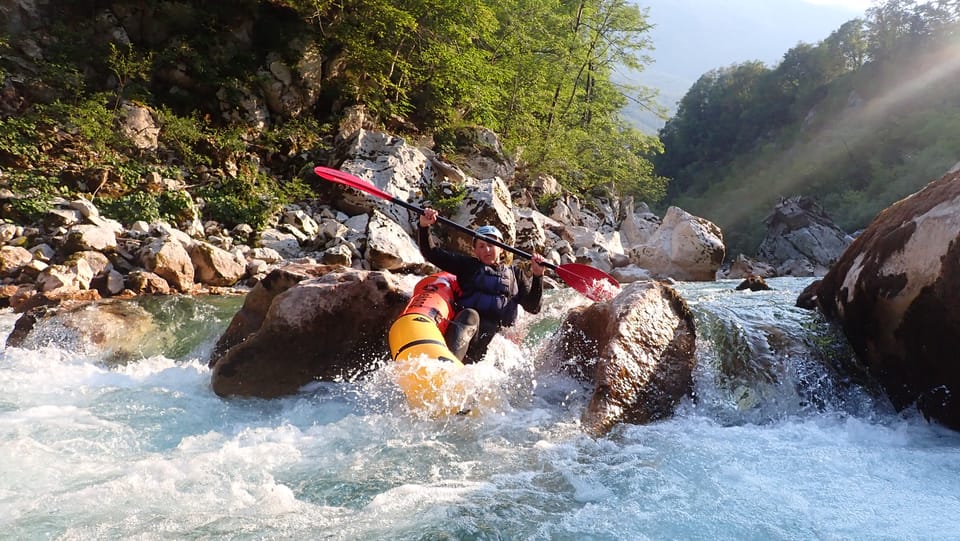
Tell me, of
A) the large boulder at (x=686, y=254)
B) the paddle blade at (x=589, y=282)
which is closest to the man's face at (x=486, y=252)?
the paddle blade at (x=589, y=282)

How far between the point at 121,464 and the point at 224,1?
11553 mm

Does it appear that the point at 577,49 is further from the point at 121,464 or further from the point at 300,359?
the point at 121,464

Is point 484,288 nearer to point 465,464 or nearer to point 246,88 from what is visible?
point 465,464

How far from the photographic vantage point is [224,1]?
38.9 ft

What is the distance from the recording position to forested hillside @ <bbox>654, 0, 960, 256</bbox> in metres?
35.0

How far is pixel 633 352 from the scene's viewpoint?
154 inches

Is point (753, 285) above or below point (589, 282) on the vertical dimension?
above

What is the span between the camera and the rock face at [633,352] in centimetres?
365

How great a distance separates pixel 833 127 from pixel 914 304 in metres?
47.6

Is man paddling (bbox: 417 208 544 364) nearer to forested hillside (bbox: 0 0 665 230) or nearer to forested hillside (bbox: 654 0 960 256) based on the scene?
forested hillside (bbox: 0 0 665 230)

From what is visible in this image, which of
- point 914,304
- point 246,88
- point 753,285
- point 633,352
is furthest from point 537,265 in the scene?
point 246,88

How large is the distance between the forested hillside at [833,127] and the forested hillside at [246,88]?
72.3 ft

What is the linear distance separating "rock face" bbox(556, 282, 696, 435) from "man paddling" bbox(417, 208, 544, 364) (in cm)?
50

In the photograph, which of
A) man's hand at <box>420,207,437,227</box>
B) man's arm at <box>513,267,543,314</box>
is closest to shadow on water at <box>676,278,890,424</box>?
man's arm at <box>513,267,543,314</box>
